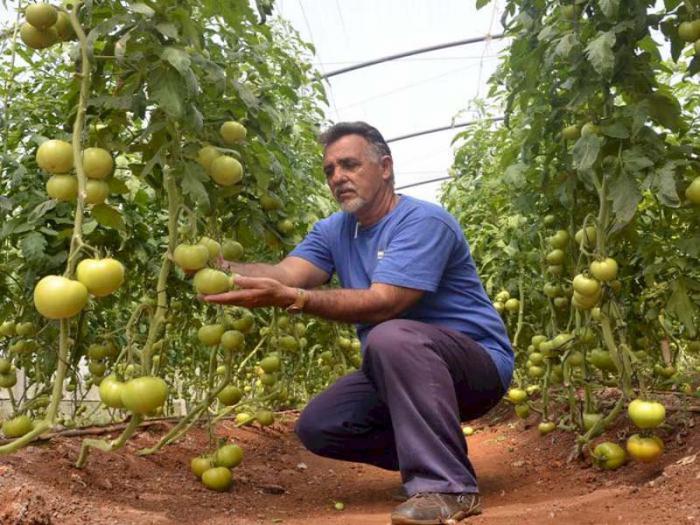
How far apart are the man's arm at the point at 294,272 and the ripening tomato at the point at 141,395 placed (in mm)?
839

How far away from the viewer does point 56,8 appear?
198 cm

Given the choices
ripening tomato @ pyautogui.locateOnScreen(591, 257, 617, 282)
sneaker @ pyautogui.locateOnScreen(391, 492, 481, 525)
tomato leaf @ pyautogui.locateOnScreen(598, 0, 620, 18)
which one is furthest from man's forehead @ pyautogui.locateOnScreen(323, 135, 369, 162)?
sneaker @ pyautogui.locateOnScreen(391, 492, 481, 525)

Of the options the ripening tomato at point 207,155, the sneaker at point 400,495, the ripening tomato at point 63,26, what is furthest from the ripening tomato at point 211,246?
the sneaker at point 400,495

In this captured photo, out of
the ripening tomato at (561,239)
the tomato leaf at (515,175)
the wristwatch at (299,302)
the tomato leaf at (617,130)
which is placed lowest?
the ripening tomato at (561,239)

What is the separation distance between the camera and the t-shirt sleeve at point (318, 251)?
10.4 feet

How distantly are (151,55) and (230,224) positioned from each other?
0.96 m

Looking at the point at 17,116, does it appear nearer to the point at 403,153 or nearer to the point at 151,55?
the point at 151,55

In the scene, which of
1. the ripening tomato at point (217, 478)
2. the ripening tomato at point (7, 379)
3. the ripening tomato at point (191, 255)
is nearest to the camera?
the ripening tomato at point (191, 255)

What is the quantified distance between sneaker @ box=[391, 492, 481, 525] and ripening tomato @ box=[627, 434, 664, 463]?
65cm

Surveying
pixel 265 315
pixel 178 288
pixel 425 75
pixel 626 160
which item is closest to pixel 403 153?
pixel 425 75

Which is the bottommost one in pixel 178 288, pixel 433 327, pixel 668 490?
pixel 668 490

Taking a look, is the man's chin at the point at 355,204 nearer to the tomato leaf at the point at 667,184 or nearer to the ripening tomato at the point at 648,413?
the tomato leaf at the point at 667,184

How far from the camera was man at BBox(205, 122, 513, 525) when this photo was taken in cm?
240

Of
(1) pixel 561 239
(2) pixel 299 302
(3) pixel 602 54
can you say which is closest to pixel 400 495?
(2) pixel 299 302
